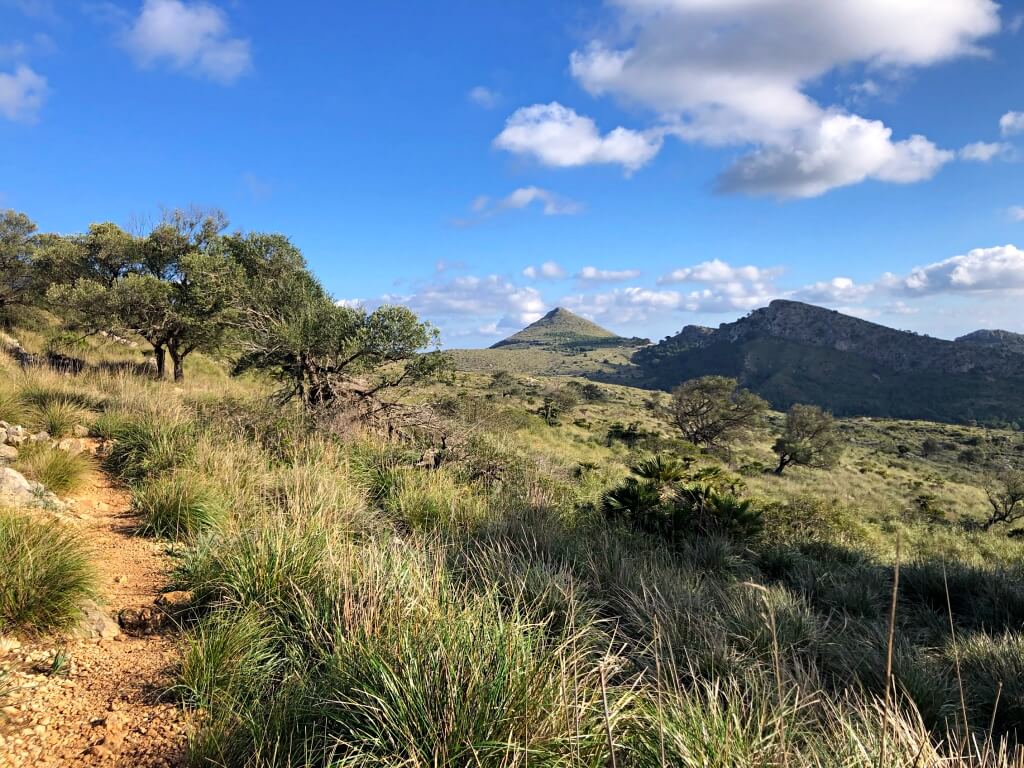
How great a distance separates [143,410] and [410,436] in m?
4.45

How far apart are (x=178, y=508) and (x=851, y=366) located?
155m

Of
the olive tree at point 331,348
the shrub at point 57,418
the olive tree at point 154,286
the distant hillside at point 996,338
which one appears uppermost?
the distant hillside at point 996,338

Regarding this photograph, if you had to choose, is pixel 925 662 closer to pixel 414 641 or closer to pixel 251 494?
pixel 414 641

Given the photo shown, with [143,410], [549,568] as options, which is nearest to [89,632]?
[549,568]

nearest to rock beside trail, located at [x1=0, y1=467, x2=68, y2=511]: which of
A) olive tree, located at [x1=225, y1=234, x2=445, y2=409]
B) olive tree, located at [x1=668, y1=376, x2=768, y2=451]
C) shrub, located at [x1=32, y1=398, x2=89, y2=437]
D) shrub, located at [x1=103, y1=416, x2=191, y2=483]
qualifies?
shrub, located at [x1=103, y1=416, x2=191, y2=483]

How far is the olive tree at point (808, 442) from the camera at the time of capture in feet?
113

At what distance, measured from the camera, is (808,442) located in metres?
36.6

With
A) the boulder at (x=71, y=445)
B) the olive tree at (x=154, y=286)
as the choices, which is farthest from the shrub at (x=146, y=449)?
the olive tree at (x=154, y=286)

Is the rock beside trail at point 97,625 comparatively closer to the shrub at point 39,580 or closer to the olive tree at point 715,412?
the shrub at point 39,580

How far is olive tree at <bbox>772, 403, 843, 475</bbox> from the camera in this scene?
34594mm

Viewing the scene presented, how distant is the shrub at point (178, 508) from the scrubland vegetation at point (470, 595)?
25mm

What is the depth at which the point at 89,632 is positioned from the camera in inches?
129

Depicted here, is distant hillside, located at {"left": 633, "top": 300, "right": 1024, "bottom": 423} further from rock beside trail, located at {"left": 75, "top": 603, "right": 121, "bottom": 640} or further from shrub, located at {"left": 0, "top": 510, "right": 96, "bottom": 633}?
shrub, located at {"left": 0, "top": 510, "right": 96, "bottom": 633}

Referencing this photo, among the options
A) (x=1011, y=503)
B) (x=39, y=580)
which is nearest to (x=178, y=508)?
(x=39, y=580)
